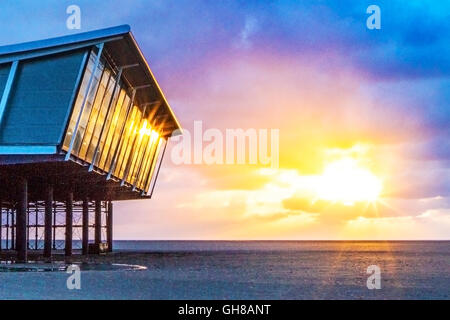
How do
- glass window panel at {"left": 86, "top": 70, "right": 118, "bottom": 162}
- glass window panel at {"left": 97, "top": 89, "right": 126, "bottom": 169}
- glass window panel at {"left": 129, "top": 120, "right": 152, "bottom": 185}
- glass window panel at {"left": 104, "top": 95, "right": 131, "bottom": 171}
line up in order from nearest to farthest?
glass window panel at {"left": 86, "top": 70, "right": 118, "bottom": 162} < glass window panel at {"left": 97, "top": 89, "right": 126, "bottom": 169} < glass window panel at {"left": 104, "top": 95, "right": 131, "bottom": 171} < glass window panel at {"left": 129, "top": 120, "right": 152, "bottom": 185}

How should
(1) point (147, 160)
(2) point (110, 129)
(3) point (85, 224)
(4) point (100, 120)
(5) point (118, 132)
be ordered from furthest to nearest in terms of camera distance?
(3) point (85, 224) → (1) point (147, 160) → (5) point (118, 132) → (2) point (110, 129) → (4) point (100, 120)

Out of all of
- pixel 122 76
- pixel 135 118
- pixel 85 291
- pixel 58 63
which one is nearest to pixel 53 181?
pixel 135 118

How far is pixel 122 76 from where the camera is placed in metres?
44.4

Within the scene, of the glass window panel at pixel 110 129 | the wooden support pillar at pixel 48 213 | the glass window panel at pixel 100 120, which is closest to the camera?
the glass window panel at pixel 100 120

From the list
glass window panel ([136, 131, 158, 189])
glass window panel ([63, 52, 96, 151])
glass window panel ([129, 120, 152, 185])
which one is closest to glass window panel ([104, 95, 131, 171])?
glass window panel ([129, 120, 152, 185])

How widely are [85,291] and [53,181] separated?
92.5 feet

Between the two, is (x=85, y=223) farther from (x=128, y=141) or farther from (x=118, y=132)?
(x=118, y=132)

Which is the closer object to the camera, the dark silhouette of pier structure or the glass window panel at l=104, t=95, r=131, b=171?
the dark silhouette of pier structure

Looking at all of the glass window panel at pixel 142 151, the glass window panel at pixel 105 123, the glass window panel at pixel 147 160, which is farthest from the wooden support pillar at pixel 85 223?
the glass window panel at pixel 105 123

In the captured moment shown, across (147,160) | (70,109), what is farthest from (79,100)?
(147,160)

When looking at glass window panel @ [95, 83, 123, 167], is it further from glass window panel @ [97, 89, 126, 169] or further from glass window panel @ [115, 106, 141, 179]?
glass window panel @ [115, 106, 141, 179]

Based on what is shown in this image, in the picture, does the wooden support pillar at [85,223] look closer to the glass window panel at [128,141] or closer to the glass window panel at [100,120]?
the glass window panel at [128,141]

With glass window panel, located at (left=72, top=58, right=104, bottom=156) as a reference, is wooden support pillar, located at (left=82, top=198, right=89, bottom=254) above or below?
below
